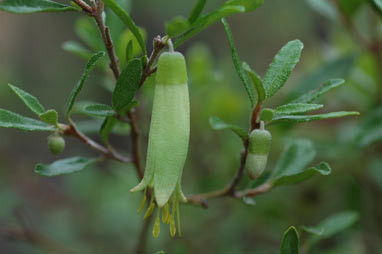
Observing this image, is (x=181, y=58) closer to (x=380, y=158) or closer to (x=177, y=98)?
(x=177, y=98)

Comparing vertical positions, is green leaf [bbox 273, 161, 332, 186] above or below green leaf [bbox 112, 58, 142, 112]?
below

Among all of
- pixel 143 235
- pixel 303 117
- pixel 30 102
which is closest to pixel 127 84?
pixel 30 102

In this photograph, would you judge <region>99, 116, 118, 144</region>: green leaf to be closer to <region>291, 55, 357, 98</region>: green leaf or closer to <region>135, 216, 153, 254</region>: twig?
<region>135, 216, 153, 254</region>: twig

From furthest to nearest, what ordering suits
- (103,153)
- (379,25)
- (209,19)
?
(379,25), (103,153), (209,19)

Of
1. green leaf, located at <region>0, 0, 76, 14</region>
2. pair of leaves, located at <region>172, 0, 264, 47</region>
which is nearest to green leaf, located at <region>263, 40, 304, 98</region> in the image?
pair of leaves, located at <region>172, 0, 264, 47</region>

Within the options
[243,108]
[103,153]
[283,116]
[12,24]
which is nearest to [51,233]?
[243,108]
